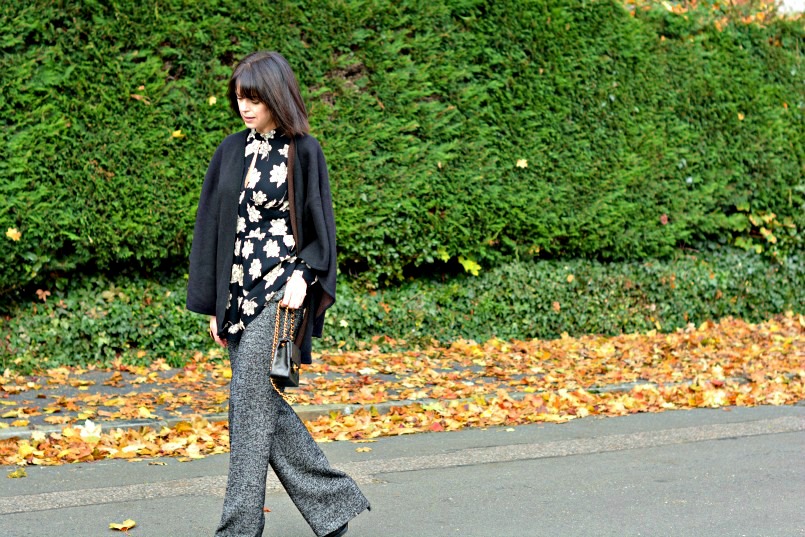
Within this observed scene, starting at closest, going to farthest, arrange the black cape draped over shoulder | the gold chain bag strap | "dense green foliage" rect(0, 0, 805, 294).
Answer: the gold chain bag strap → the black cape draped over shoulder → "dense green foliage" rect(0, 0, 805, 294)

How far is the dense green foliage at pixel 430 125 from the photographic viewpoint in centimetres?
879

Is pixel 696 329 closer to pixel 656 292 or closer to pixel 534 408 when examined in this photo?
pixel 656 292

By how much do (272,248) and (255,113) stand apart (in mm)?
529

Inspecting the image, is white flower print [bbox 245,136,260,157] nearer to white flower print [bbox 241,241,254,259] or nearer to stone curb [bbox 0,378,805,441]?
white flower print [bbox 241,241,254,259]

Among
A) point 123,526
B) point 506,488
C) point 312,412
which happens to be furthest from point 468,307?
point 123,526

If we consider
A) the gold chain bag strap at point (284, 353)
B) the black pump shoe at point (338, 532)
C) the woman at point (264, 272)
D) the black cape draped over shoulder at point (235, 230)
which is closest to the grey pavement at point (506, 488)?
the black pump shoe at point (338, 532)

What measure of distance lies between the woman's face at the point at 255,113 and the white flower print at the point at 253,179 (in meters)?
0.18

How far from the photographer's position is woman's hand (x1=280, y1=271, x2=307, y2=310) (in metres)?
3.93

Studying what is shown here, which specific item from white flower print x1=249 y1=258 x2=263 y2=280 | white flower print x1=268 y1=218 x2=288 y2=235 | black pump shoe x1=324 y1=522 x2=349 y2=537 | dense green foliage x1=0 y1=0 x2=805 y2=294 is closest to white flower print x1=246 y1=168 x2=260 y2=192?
white flower print x1=268 y1=218 x2=288 y2=235

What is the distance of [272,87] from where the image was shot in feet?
12.8

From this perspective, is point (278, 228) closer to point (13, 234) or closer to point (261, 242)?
point (261, 242)

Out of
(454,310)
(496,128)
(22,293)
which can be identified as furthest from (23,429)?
(496,128)

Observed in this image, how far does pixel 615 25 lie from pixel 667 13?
3.11 ft

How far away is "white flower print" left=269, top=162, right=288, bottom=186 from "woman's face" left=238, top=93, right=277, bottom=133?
0.17 meters
